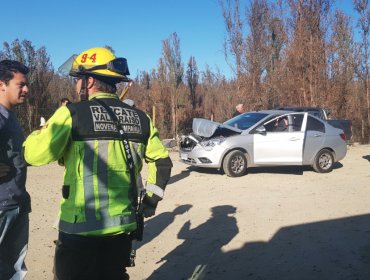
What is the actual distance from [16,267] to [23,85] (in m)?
1.33

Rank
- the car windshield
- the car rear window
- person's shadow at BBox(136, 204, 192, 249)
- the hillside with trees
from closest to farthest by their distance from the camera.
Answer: person's shadow at BBox(136, 204, 192, 249), the car windshield, the car rear window, the hillside with trees

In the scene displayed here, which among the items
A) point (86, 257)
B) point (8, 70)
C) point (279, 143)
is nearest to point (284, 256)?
point (86, 257)

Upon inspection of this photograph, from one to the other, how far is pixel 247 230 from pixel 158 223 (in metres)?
1.38

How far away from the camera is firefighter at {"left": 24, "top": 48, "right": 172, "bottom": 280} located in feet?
8.26

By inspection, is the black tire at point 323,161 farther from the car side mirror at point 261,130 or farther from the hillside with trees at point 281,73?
the hillside with trees at point 281,73

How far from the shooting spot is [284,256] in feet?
16.9

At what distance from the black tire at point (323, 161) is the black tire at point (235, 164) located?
6.88ft

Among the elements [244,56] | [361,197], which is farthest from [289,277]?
[244,56]

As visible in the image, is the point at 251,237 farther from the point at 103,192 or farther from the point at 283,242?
the point at 103,192

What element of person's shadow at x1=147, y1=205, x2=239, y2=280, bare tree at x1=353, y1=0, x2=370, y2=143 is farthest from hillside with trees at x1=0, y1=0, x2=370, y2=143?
person's shadow at x1=147, y1=205, x2=239, y2=280

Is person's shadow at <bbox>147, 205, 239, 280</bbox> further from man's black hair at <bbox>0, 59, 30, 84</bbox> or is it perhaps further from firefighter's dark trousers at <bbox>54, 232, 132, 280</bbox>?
man's black hair at <bbox>0, 59, 30, 84</bbox>

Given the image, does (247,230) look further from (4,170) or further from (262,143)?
(262,143)

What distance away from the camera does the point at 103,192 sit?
101 inches

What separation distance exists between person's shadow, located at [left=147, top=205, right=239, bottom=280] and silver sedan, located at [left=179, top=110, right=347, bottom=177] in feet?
11.9
